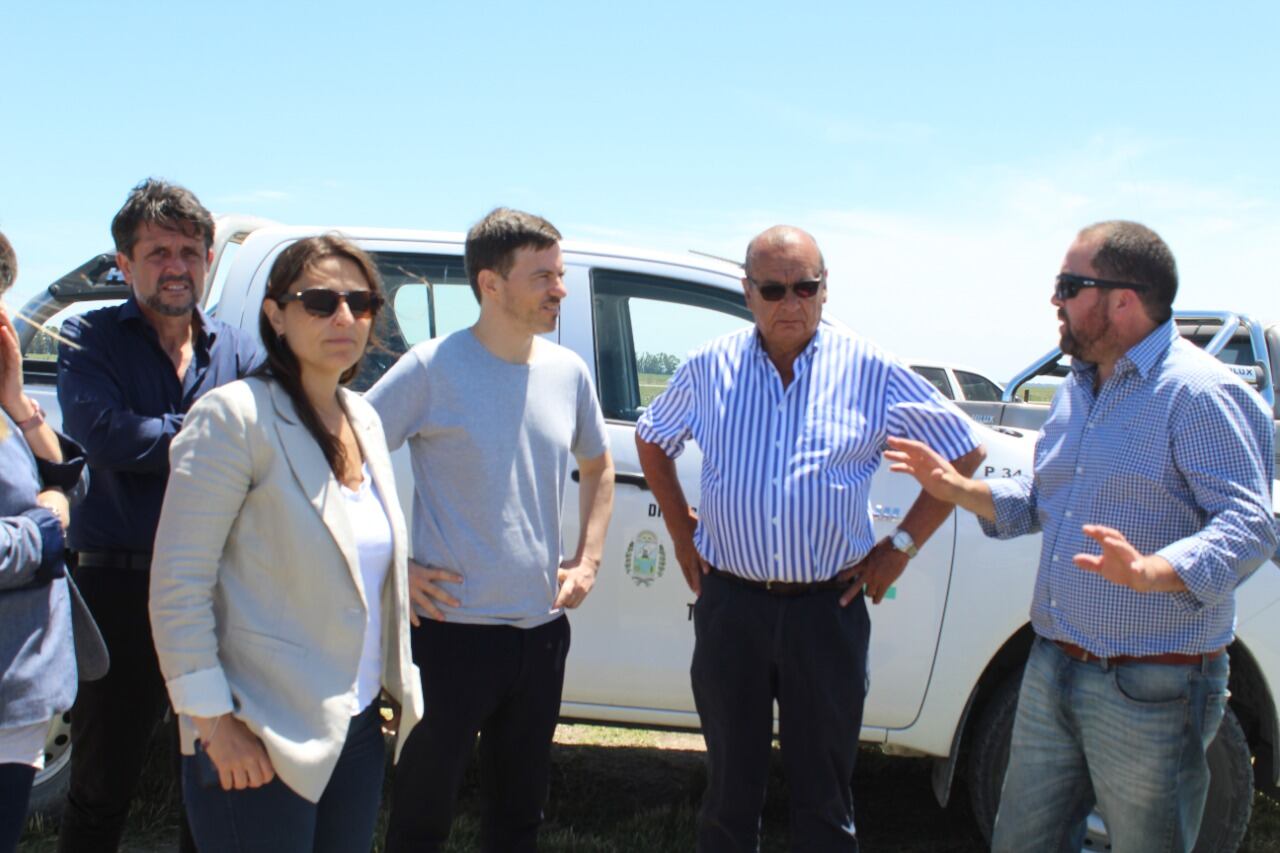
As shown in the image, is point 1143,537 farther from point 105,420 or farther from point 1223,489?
point 105,420

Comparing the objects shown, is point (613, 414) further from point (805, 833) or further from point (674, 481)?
point (805, 833)

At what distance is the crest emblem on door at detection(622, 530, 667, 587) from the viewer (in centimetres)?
387

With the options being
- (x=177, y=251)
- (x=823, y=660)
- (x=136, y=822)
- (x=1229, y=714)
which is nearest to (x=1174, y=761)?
(x=823, y=660)

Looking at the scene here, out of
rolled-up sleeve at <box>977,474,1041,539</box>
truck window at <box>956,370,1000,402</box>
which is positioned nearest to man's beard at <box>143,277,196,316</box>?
rolled-up sleeve at <box>977,474,1041,539</box>

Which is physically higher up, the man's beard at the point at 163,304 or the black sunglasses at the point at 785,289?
the black sunglasses at the point at 785,289

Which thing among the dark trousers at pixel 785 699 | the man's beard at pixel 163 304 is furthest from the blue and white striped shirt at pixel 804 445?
the man's beard at pixel 163 304

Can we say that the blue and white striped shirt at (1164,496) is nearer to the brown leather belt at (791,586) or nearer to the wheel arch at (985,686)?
the brown leather belt at (791,586)

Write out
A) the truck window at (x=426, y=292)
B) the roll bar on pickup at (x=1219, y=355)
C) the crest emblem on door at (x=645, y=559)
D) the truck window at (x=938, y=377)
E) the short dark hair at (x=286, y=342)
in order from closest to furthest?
the short dark hair at (x=286, y=342) < the crest emblem on door at (x=645, y=559) < the truck window at (x=426, y=292) < the roll bar on pickup at (x=1219, y=355) < the truck window at (x=938, y=377)

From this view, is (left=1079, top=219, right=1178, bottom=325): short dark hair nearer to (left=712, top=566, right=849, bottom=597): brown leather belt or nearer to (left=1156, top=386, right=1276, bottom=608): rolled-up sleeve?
(left=1156, top=386, right=1276, bottom=608): rolled-up sleeve

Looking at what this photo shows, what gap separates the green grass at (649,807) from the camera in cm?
412

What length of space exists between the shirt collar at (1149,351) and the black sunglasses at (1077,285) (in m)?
0.11

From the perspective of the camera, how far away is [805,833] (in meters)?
3.09

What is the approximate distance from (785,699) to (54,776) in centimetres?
251

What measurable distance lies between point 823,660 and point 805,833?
0.47 meters
